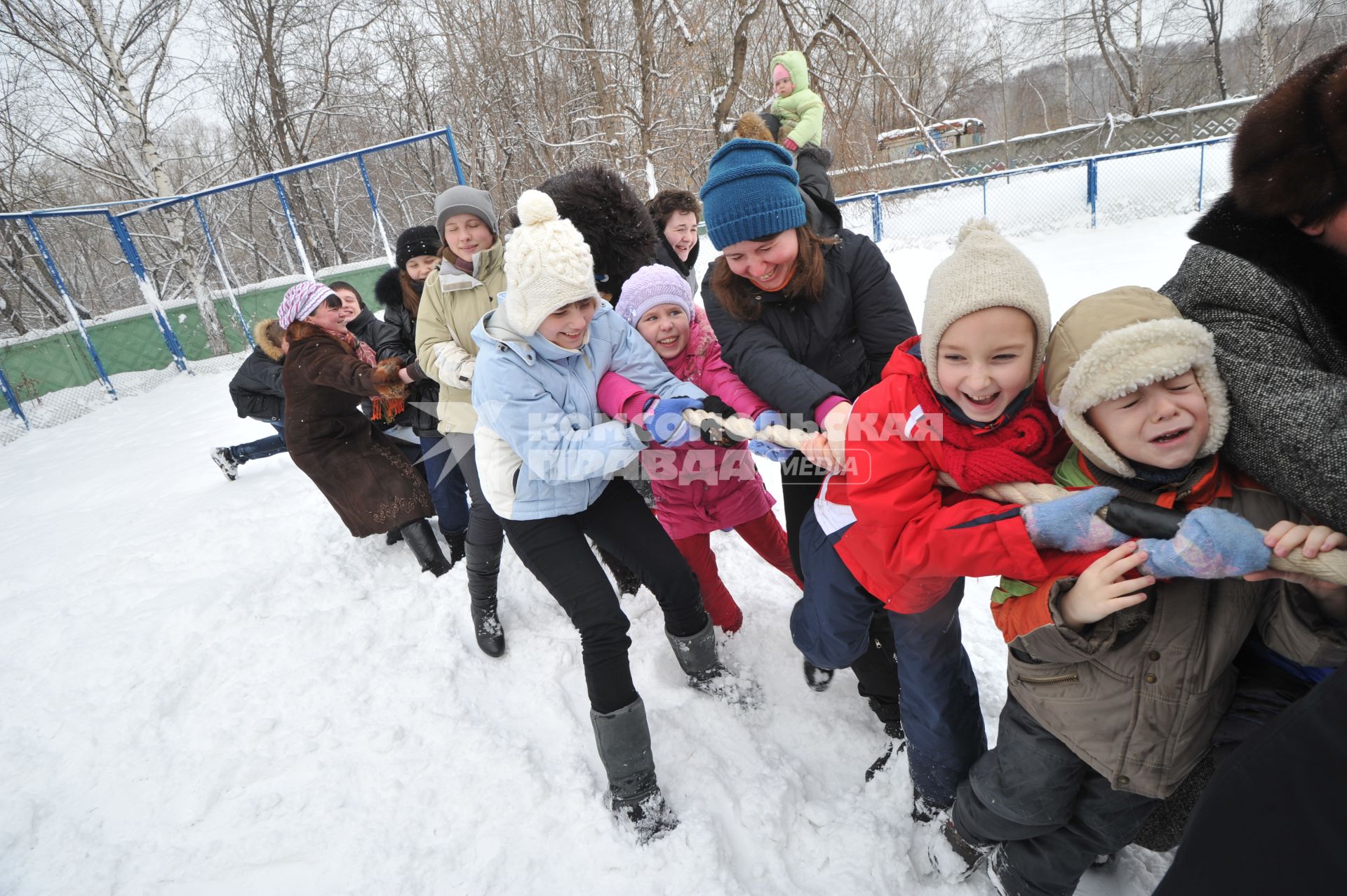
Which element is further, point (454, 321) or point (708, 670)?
point (454, 321)

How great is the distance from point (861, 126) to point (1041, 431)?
732 centimetres

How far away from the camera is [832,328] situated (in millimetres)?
1903

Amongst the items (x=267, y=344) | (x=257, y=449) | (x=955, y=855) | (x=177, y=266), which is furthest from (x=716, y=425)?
(x=177, y=266)

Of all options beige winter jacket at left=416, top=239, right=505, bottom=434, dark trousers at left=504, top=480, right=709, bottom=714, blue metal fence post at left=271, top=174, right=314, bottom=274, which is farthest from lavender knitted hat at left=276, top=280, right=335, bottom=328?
blue metal fence post at left=271, top=174, right=314, bottom=274

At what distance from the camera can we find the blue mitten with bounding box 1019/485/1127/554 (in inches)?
43.9

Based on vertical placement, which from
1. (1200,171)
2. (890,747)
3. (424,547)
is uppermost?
(1200,171)

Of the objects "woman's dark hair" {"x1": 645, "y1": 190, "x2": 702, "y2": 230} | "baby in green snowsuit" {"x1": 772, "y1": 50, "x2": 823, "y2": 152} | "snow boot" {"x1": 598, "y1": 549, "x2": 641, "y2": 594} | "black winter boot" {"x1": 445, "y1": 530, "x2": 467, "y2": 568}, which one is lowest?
"snow boot" {"x1": 598, "y1": 549, "x2": 641, "y2": 594}

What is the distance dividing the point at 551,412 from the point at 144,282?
440 inches

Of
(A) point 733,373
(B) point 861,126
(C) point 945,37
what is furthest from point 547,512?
(C) point 945,37

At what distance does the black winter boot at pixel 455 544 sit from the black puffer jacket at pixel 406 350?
59 cm

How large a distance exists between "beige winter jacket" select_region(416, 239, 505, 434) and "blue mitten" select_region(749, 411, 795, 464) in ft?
4.67

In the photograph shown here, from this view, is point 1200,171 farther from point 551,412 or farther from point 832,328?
point 551,412

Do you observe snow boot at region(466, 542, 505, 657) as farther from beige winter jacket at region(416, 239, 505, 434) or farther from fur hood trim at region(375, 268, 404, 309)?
fur hood trim at region(375, 268, 404, 309)

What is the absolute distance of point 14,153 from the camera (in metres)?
13.4
